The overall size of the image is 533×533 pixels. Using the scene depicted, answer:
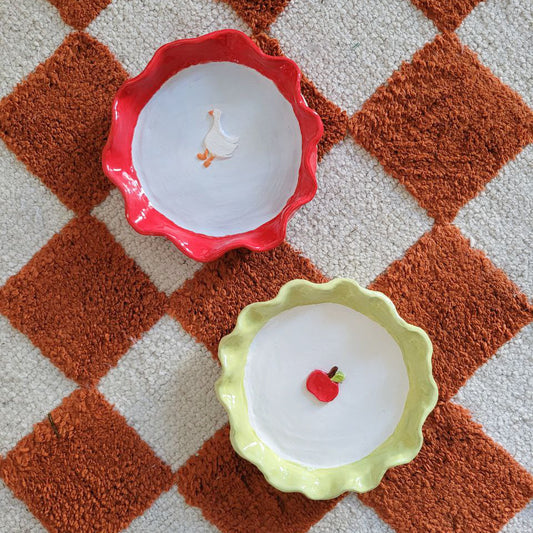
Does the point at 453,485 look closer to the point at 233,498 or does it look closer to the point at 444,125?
the point at 233,498

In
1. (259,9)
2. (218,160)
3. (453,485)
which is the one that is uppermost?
(259,9)

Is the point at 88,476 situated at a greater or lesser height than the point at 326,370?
lesser

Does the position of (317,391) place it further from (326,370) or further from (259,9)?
(259,9)

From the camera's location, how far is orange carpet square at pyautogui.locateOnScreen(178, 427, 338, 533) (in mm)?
790

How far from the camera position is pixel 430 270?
79 centimetres

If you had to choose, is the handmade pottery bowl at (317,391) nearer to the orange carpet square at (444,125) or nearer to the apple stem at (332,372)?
the apple stem at (332,372)

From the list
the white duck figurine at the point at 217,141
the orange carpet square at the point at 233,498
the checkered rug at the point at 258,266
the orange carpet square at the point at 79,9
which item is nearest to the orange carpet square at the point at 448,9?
the checkered rug at the point at 258,266

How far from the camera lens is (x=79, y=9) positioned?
0.77m

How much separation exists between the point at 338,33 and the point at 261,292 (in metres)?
0.35

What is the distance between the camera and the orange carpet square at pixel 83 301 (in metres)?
0.78

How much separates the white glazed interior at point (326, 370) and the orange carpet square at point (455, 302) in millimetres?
73

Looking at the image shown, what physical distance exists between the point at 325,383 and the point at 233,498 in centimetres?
21

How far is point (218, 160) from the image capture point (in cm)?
75

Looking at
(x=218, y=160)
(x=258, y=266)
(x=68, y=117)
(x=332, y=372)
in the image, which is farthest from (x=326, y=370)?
(x=68, y=117)
